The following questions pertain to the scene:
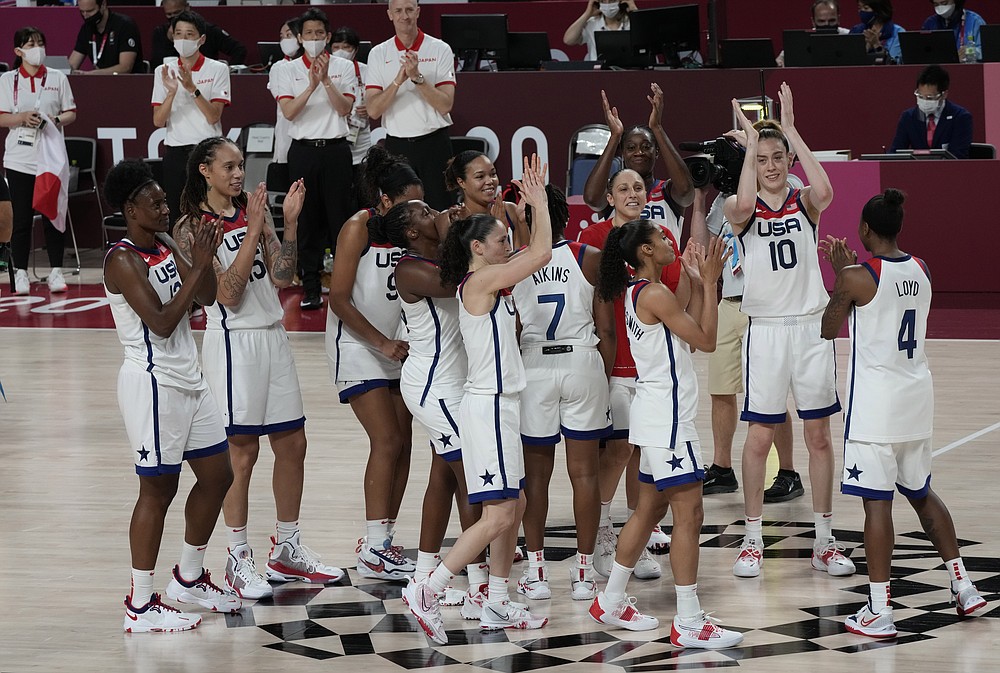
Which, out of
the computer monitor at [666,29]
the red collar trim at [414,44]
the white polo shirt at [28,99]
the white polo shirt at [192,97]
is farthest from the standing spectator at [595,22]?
the white polo shirt at [28,99]

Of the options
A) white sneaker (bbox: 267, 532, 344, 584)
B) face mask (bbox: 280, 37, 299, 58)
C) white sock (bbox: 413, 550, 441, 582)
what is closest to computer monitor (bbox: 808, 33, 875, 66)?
face mask (bbox: 280, 37, 299, 58)

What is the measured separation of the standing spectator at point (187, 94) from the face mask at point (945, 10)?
666 cm

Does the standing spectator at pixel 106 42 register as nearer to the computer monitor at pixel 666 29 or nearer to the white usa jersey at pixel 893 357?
the computer monitor at pixel 666 29

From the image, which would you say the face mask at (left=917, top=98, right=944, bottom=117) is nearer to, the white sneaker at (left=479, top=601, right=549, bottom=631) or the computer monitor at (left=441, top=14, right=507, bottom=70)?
the computer monitor at (left=441, top=14, right=507, bottom=70)

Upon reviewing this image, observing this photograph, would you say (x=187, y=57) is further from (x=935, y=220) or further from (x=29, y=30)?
(x=935, y=220)

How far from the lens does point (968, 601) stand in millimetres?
5289

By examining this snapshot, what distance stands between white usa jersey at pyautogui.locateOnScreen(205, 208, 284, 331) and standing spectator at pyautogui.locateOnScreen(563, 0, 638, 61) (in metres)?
8.17

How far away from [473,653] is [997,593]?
2.15 m

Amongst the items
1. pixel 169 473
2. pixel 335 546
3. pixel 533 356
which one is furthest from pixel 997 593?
pixel 169 473

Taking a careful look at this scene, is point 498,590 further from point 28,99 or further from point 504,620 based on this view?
point 28,99

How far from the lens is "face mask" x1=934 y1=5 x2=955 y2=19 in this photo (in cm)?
1298

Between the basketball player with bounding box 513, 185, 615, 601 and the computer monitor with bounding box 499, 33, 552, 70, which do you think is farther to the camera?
the computer monitor with bounding box 499, 33, 552, 70

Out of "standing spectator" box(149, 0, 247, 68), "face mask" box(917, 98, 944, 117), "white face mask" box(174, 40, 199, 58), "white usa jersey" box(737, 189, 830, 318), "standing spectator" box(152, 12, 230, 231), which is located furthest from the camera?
"standing spectator" box(149, 0, 247, 68)

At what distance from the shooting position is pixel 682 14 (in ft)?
42.5
